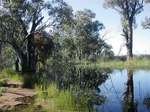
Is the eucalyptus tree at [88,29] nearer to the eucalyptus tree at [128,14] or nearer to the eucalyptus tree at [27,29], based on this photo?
the eucalyptus tree at [128,14]

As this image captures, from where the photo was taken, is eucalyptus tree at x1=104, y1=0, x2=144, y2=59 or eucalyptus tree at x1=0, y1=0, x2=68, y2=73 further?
eucalyptus tree at x1=104, y1=0, x2=144, y2=59

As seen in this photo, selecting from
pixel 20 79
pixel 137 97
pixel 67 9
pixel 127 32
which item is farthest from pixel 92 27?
pixel 137 97

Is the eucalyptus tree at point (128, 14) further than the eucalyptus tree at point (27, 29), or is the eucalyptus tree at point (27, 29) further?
the eucalyptus tree at point (128, 14)

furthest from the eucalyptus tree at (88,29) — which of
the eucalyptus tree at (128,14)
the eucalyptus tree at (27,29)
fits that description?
the eucalyptus tree at (27,29)

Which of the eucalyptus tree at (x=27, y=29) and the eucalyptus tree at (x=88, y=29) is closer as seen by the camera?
the eucalyptus tree at (x=27, y=29)

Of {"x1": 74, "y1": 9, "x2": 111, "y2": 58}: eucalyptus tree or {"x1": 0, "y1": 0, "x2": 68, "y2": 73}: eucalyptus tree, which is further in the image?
{"x1": 74, "y1": 9, "x2": 111, "y2": 58}: eucalyptus tree

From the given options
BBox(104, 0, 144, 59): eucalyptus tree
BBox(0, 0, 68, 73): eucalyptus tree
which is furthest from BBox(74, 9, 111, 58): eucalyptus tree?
BBox(0, 0, 68, 73): eucalyptus tree

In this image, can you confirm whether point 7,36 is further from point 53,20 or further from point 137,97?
point 137,97

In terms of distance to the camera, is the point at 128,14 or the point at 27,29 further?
the point at 128,14

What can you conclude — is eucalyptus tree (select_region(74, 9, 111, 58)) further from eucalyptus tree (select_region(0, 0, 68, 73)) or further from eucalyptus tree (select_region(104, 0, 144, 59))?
eucalyptus tree (select_region(0, 0, 68, 73))

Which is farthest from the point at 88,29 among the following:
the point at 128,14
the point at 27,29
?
the point at 27,29

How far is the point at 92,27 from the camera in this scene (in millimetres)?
66500

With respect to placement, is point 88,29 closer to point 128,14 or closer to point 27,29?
point 128,14

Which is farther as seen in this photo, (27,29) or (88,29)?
(88,29)
